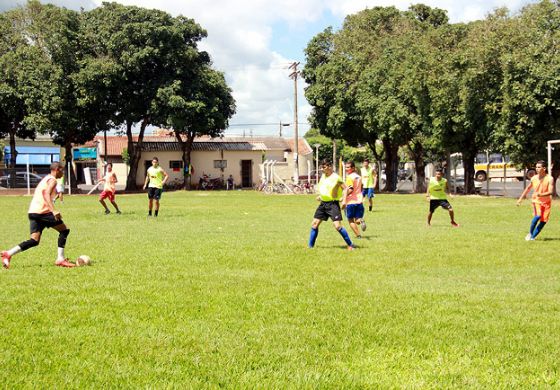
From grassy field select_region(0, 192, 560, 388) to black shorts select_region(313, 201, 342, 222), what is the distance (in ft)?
2.27

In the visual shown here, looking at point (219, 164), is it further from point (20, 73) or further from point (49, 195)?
point (49, 195)

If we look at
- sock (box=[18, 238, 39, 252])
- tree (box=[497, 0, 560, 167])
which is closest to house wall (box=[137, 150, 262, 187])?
tree (box=[497, 0, 560, 167])

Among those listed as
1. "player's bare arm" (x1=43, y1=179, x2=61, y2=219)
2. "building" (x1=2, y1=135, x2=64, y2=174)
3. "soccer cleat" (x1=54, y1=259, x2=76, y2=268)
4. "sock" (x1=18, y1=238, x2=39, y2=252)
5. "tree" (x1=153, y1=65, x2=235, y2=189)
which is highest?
"tree" (x1=153, y1=65, x2=235, y2=189)

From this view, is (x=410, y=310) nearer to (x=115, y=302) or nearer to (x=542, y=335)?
(x=542, y=335)

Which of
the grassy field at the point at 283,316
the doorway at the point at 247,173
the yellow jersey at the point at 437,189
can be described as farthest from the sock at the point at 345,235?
the doorway at the point at 247,173

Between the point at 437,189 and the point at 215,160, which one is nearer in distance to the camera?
the point at 437,189

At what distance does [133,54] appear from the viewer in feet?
141

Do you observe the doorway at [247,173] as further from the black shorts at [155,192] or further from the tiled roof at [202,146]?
the black shorts at [155,192]

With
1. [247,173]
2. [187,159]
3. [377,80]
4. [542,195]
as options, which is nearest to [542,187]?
[542,195]

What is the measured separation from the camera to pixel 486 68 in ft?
97.5

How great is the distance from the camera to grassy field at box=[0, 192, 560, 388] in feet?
16.6

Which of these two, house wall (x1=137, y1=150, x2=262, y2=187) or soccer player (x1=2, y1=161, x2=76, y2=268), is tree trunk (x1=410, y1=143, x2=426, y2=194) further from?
soccer player (x1=2, y1=161, x2=76, y2=268)

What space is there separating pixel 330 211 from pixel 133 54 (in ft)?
111

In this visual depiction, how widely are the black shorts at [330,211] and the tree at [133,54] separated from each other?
106ft
